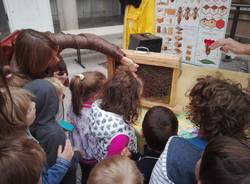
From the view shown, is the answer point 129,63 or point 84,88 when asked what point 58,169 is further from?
point 129,63

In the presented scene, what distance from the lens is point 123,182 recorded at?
791 millimetres

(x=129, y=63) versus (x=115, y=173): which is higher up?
(x=129, y=63)

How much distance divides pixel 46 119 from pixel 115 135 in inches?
12.7

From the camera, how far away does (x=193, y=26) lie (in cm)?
A: 259

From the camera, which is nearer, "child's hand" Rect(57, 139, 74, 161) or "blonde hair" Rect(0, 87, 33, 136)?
"blonde hair" Rect(0, 87, 33, 136)

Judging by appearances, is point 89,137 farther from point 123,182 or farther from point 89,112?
point 123,182

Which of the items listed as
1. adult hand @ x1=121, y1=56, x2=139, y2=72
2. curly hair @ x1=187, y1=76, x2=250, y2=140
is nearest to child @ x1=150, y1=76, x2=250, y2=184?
curly hair @ x1=187, y1=76, x2=250, y2=140

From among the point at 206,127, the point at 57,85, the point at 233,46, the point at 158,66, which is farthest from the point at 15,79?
the point at 233,46

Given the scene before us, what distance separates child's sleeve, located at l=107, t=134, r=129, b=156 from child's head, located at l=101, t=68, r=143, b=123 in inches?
3.5

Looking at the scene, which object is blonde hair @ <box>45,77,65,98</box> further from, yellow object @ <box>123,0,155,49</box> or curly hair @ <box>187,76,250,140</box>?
yellow object @ <box>123,0,155,49</box>

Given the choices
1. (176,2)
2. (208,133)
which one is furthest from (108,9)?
(208,133)

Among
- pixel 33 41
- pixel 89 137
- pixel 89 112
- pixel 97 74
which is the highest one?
pixel 33 41

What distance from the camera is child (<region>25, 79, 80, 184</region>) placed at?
38.6 inches

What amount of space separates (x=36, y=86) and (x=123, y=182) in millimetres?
530
